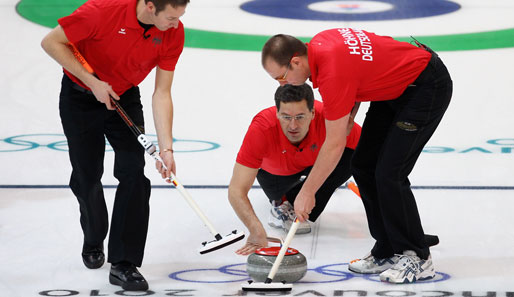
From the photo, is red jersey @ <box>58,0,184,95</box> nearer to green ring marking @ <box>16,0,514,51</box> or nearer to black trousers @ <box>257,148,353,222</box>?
black trousers @ <box>257,148,353,222</box>

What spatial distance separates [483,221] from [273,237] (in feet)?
3.92

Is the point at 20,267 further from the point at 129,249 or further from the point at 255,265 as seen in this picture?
the point at 255,265

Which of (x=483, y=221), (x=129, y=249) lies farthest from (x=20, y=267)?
(x=483, y=221)

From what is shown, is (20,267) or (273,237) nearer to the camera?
(20,267)

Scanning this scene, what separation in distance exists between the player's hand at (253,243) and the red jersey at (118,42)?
950mm

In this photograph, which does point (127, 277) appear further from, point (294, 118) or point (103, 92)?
point (294, 118)

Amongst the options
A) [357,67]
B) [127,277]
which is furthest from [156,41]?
[127,277]

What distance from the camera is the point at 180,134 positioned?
23.5ft

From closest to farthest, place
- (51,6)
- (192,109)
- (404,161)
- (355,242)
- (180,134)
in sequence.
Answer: (404,161), (355,242), (180,134), (192,109), (51,6)

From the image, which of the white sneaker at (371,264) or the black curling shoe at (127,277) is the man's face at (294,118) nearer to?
the white sneaker at (371,264)

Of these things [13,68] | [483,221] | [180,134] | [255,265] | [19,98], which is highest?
[13,68]

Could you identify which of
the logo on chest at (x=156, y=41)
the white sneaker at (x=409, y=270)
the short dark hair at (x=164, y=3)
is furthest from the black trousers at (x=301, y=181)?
the short dark hair at (x=164, y=3)

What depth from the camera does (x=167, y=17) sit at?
3955 mm

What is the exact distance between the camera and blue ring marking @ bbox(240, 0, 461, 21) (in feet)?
35.2
